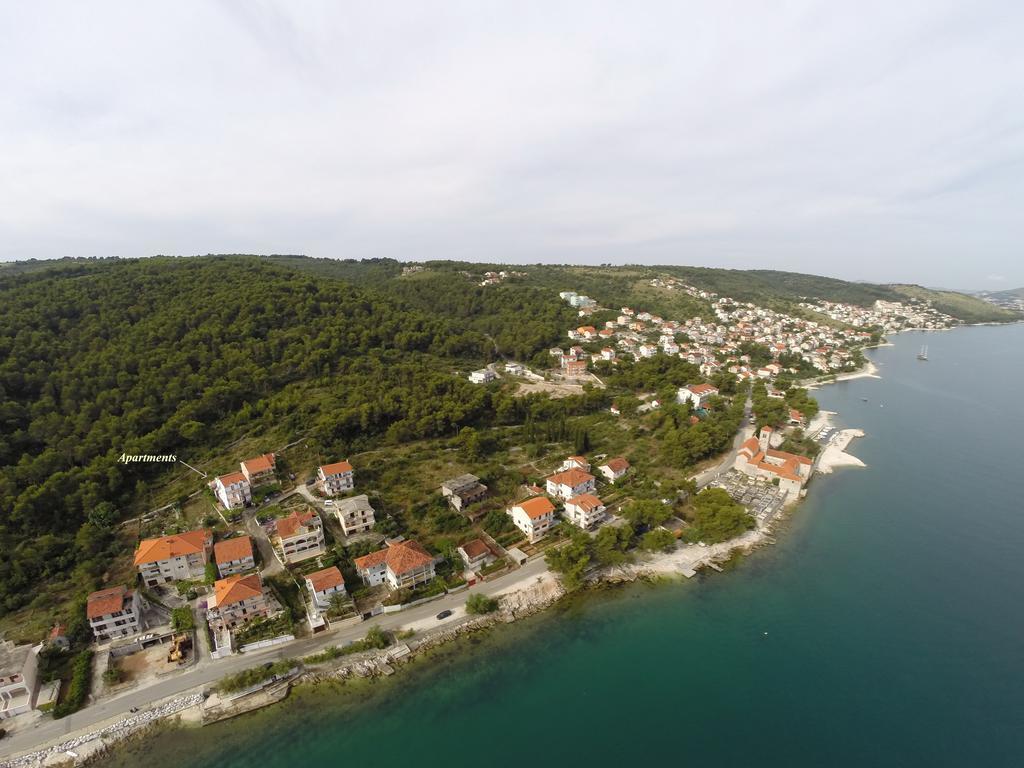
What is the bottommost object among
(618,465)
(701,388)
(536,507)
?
(536,507)

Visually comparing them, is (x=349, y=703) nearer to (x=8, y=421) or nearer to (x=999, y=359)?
(x=8, y=421)

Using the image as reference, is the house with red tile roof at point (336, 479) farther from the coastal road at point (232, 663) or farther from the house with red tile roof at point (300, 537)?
the coastal road at point (232, 663)

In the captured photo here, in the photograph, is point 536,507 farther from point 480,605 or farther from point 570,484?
point 480,605

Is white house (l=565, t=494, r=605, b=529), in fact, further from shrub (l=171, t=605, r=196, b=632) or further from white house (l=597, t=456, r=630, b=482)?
shrub (l=171, t=605, r=196, b=632)

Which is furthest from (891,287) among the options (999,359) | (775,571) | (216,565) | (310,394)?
(216,565)

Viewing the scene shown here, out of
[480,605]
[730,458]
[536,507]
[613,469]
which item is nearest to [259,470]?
[480,605]

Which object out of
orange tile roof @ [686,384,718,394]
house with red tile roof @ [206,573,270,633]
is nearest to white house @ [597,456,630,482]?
orange tile roof @ [686,384,718,394]
